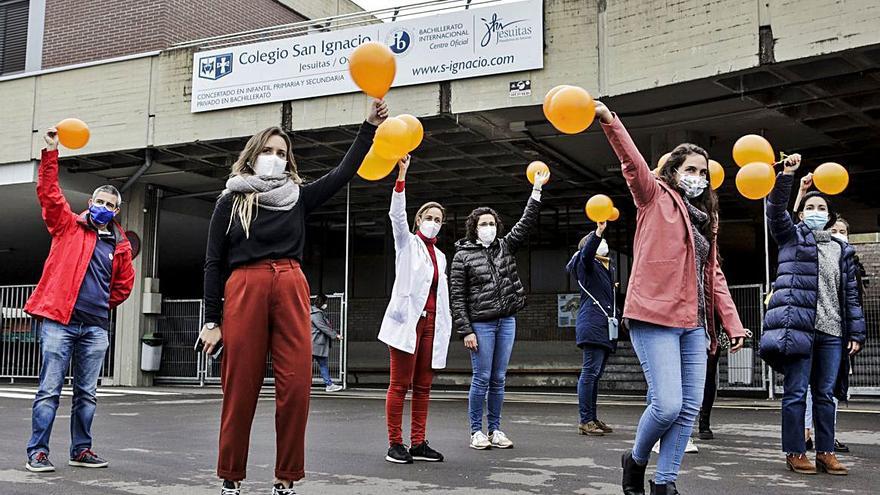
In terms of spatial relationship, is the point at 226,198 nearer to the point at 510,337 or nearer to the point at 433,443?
the point at 510,337

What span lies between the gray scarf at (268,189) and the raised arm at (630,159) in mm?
1583

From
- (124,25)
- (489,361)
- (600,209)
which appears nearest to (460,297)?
(489,361)

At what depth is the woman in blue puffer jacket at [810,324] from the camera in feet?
19.1

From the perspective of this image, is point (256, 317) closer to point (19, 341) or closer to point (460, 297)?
point (460, 297)

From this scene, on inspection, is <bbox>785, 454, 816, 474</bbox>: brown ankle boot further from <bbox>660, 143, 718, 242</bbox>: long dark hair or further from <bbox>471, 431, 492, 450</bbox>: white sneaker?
<bbox>471, 431, 492, 450</bbox>: white sneaker

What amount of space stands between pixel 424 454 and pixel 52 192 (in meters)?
3.19

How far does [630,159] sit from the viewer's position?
14.0 feet

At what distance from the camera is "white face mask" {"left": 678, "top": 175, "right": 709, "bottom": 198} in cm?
462

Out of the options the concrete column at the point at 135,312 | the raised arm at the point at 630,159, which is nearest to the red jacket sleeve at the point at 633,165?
the raised arm at the point at 630,159

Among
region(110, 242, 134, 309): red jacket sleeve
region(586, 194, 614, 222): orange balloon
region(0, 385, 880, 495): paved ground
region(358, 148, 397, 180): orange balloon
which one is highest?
region(358, 148, 397, 180): orange balloon

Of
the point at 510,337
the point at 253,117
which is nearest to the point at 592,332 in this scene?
the point at 510,337

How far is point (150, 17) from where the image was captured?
18109 mm

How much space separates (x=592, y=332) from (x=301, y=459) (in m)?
4.53

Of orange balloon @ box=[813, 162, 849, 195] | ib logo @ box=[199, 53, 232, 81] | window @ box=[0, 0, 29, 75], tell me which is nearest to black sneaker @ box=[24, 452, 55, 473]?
orange balloon @ box=[813, 162, 849, 195]
